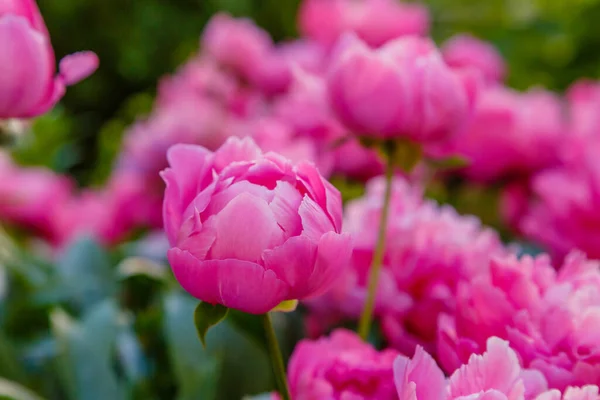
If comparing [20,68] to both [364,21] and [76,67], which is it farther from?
[364,21]

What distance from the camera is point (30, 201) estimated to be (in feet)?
3.07

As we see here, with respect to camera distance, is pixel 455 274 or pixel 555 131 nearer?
pixel 455 274

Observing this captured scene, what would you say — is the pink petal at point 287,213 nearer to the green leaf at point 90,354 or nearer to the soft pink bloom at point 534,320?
the soft pink bloom at point 534,320

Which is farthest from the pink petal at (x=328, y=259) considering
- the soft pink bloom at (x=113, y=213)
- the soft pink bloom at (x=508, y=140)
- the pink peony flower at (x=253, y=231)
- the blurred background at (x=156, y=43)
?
the blurred background at (x=156, y=43)

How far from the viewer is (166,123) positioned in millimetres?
799

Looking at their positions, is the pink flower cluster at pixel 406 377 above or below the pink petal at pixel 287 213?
below

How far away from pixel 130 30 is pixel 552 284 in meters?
2.39

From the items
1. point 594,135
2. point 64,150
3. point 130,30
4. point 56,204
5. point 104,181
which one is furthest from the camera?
point 130,30

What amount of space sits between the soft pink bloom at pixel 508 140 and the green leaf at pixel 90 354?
361 millimetres

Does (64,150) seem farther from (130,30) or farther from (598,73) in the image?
(130,30)

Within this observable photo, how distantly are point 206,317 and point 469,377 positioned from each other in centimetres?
9

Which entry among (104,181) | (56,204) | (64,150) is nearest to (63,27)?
(64,150)

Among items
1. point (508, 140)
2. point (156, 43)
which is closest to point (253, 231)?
point (508, 140)

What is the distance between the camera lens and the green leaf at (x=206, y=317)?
0.28m
